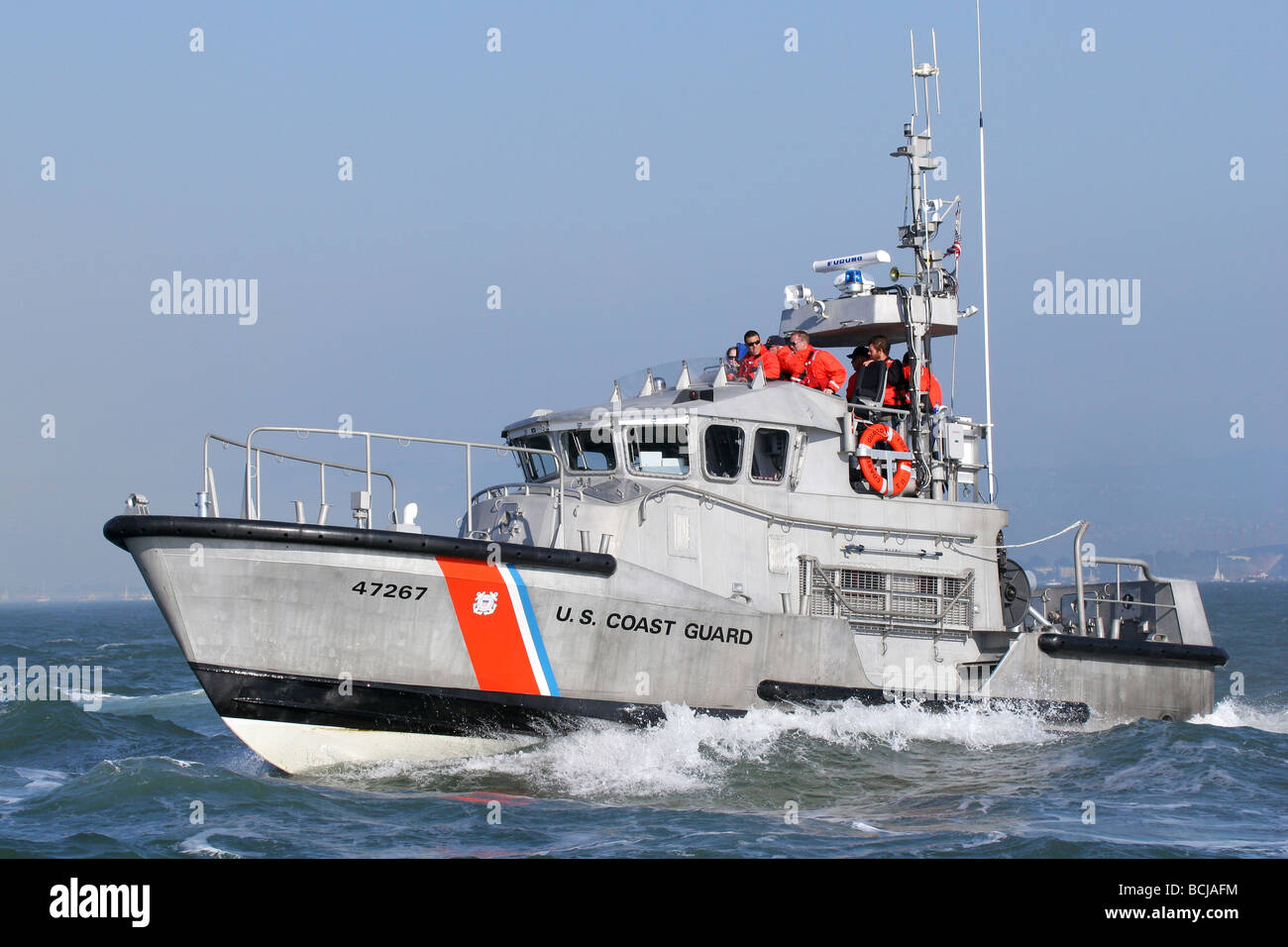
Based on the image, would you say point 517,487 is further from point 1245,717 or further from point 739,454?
point 1245,717

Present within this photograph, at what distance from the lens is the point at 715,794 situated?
30.1 feet

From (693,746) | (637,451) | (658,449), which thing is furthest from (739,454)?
(693,746)

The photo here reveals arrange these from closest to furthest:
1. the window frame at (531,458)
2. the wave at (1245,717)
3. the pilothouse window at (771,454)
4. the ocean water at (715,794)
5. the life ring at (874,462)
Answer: the ocean water at (715,794) → the pilothouse window at (771,454) → the life ring at (874,462) → the window frame at (531,458) → the wave at (1245,717)

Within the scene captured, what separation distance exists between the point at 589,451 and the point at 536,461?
890 millimetres

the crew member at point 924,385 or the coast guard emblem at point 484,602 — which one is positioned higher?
the crew member at point 924,385

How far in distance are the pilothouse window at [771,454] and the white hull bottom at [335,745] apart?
347 cm

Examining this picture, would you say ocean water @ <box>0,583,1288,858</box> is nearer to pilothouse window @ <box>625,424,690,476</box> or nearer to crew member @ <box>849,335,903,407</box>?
pilothouse window @ <box>625,424,690,476</box>

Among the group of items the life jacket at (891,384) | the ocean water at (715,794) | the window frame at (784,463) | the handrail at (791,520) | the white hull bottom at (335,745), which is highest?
the life jacket at (891,384)

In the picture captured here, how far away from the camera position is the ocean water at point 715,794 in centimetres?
779

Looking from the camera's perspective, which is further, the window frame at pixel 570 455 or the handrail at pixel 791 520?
the window frame at pixel 570 455

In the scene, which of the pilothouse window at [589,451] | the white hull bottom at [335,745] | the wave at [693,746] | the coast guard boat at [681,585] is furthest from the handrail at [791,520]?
the white hull bottom at [335,745]

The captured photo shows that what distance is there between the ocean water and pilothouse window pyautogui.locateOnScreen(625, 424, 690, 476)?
7.28 feet

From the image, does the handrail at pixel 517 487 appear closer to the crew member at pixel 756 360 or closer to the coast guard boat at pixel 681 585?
the coast guard boat at pixel 681 585
